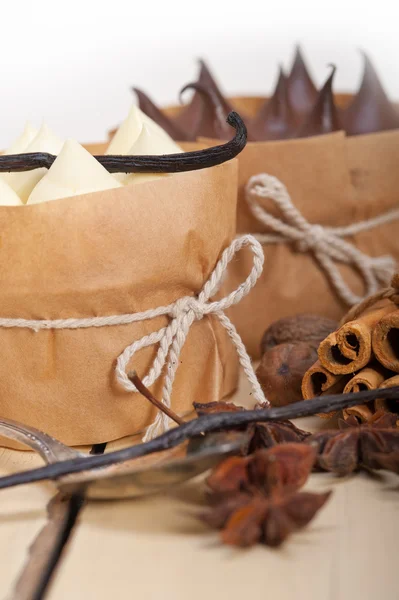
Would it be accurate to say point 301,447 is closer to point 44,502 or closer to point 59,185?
point 44,502

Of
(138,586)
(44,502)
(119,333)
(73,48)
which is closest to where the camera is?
(138,586)

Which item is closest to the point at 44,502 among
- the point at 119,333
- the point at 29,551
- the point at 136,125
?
the point at 29,551

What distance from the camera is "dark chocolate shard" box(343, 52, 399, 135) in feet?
3.48

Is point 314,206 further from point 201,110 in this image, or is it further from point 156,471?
point 156,471

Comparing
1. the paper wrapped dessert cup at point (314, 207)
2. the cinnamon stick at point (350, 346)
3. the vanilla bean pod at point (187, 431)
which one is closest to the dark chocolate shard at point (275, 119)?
the paper wrapped dessert cup at point (314, 207)

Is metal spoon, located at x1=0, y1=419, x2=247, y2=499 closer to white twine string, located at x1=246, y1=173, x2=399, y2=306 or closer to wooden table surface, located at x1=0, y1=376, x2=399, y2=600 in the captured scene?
wooden table surface, located at x1=0, y1=376, x2=399, y2=600

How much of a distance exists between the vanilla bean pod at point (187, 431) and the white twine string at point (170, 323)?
0.14 m

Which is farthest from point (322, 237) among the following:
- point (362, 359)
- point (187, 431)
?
point (187, 431)

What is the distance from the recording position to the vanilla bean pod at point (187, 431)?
573 mm

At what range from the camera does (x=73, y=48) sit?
1638 millimetres

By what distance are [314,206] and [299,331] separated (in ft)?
0.59

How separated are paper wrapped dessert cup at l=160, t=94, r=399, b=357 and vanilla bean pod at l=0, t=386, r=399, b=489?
35 cm

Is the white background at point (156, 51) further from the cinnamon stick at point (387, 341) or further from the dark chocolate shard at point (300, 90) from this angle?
the cinnamon stick at point (387, 341)

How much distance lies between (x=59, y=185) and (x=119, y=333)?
0.15 metres
